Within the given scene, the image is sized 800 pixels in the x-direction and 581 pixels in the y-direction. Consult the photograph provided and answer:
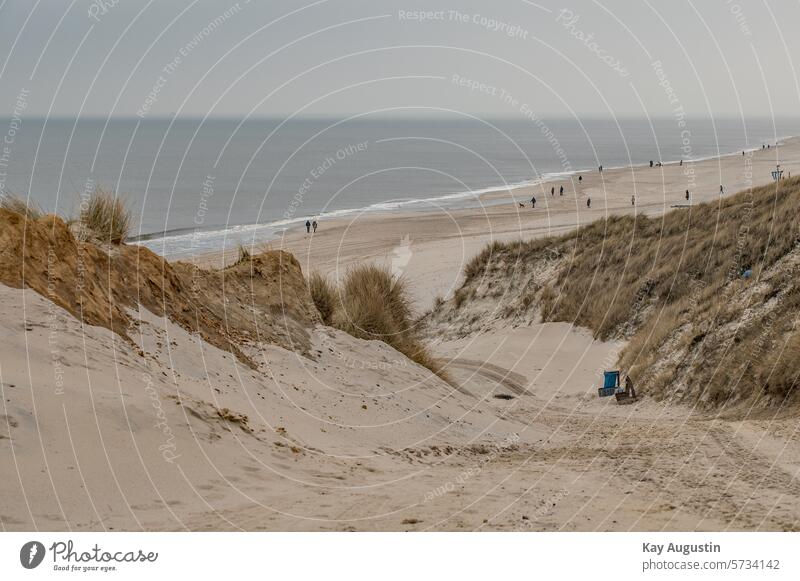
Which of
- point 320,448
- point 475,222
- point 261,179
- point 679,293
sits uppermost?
point 261,179

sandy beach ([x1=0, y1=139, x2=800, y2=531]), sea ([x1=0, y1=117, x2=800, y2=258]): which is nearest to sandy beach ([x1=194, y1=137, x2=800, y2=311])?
sea ([x1=0, y1=117, x2=800, y2=258])

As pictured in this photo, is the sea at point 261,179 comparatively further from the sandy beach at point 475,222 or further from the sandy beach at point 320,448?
the sandy beach at point 320,448

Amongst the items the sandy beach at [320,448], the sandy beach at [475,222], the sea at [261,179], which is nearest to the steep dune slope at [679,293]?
the sandy beach at [320,448]

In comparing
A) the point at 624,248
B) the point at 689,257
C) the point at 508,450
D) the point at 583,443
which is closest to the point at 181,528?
the point at 508,450

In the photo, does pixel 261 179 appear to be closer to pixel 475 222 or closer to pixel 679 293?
pixel 475 222

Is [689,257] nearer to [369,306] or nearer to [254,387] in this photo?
[369,306]

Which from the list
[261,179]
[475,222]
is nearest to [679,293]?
[475,222]

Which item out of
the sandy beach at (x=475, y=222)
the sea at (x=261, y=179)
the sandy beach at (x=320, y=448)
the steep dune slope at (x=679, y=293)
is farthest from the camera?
the sea at (x=261, y=179)

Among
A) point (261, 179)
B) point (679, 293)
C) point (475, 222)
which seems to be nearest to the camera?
point (679, 293)

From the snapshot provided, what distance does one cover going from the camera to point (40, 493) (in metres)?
6.14

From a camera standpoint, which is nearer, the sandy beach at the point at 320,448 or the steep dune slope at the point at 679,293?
the sandy beach at the point at 320,448

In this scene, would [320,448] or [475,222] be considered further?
[475,222]

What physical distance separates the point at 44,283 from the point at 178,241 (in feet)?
152

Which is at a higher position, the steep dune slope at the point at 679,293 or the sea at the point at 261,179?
the sea at the point at 261,179
